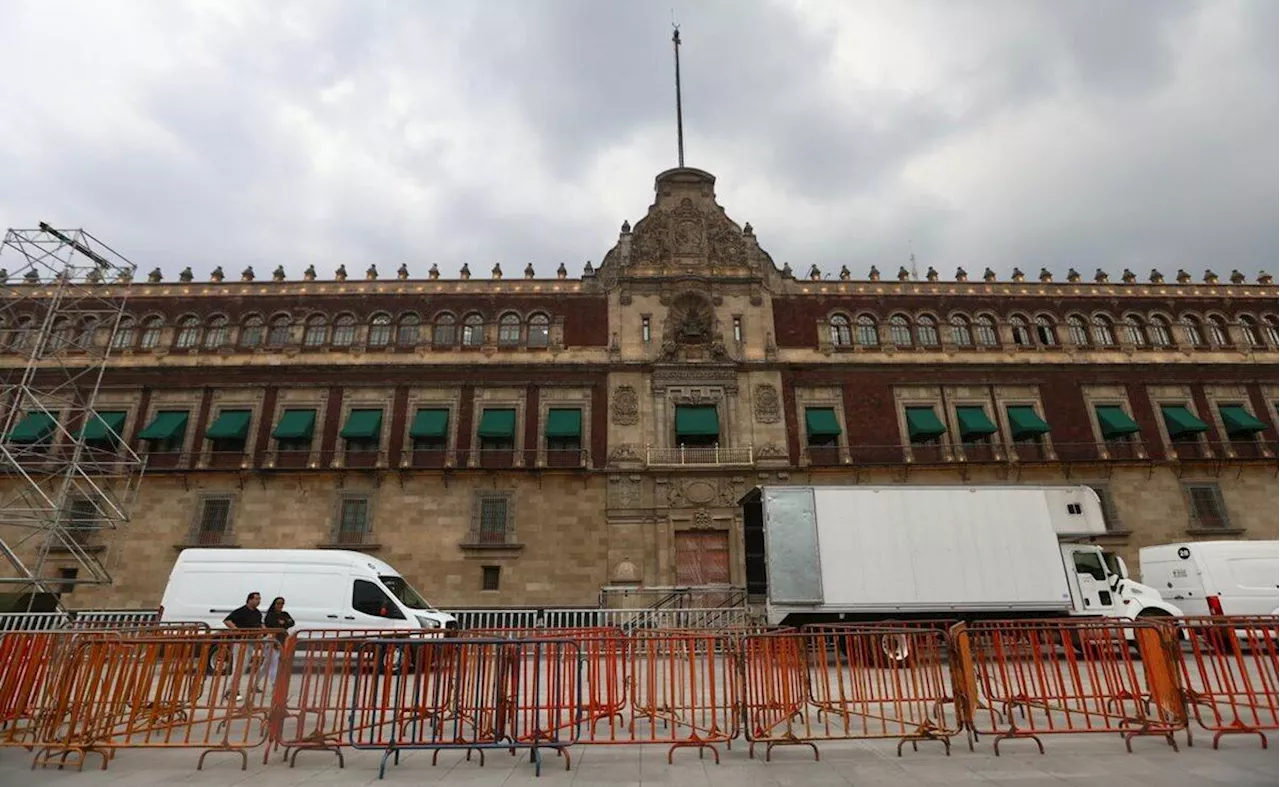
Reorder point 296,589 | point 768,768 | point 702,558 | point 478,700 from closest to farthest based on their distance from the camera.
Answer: point 768,768 → point 478,700 → point 296,589 → point 702,558

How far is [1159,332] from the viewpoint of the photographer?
93.9 feet

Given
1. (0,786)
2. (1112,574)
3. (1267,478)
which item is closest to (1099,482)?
(1267,478)

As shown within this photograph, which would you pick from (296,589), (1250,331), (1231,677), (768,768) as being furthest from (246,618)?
(1250,331)

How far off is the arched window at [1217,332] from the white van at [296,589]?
111 feet

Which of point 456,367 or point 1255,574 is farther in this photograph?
point 456,367

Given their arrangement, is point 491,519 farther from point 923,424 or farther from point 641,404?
point 923,424

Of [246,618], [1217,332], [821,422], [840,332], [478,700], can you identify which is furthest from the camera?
[1217,332]

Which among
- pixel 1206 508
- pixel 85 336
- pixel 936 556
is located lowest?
pixel 936 556

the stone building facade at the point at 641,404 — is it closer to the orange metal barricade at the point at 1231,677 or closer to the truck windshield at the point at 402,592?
the truck windshield at the point at 402,592

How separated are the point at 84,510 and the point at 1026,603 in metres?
31.6

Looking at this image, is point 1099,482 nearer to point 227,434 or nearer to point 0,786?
point 0,786

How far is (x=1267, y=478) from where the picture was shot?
25.9 m

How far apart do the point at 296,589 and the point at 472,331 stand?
13911 millimetres

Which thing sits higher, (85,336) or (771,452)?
(85,336)
